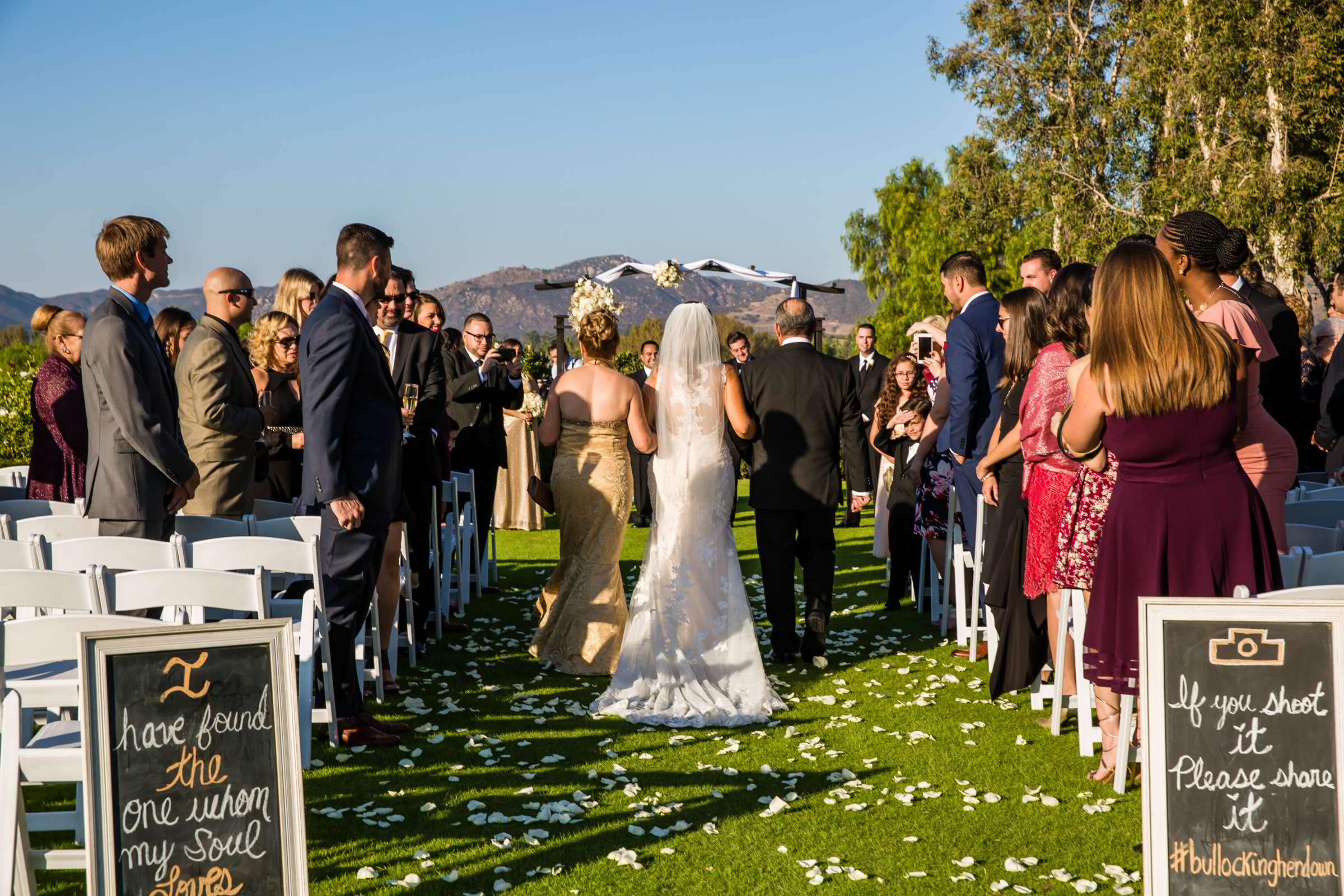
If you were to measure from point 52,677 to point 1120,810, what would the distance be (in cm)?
406

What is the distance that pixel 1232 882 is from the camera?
2.89 meters

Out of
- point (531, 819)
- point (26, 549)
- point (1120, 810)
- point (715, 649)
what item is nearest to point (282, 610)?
point (26, 549)

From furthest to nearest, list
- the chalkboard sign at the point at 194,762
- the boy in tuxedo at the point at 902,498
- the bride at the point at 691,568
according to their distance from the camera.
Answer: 1. the boy in tuxedo at the point at 902,498
2. the bride at the point at 691,568
3. the chalkboard sign at the point at 194,762

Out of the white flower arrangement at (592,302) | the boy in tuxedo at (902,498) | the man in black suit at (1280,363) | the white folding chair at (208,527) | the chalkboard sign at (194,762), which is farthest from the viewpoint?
the boy in tuxedo at (902,498)

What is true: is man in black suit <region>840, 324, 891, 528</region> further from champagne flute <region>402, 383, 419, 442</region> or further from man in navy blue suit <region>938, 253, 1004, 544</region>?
champagne flute <region>402, 383, 419, 442</region>

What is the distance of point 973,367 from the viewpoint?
22.2 feet

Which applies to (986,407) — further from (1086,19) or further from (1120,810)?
(1086,19)

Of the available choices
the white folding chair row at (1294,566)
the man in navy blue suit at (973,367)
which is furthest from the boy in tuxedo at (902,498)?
the white folding chair row at (1294,566)

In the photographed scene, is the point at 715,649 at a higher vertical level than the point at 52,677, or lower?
lower

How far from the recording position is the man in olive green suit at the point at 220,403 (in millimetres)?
6109

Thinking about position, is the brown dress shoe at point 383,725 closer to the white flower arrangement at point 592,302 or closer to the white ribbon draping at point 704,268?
the white flower arrangement at point 592,302

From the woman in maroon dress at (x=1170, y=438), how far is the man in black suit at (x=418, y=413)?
4354mm

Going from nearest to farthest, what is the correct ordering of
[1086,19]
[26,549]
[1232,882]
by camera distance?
[1232,882]
[26,549]
[1086,19]

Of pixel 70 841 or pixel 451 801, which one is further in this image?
pixel 451 801
